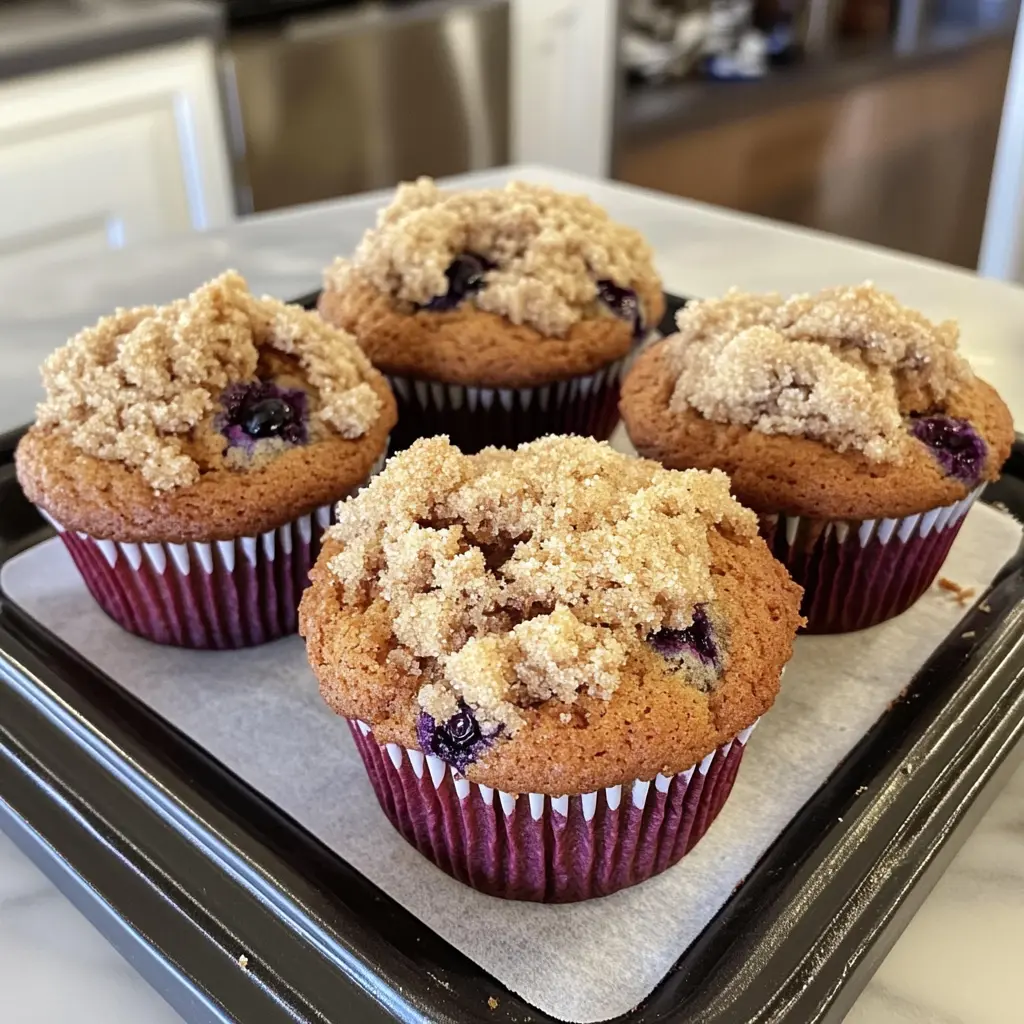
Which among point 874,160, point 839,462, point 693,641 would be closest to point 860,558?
point 839,462

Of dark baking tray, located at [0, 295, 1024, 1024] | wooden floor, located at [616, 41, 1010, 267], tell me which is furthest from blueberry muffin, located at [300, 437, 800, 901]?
wooden floor, located at [616, 41, 1010, 267]

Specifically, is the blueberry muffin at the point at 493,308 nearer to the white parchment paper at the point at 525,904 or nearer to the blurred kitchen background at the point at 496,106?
the white parchment paper at the point at 525,904

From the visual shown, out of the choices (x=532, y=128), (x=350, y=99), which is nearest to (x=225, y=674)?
(x=350, y=99)

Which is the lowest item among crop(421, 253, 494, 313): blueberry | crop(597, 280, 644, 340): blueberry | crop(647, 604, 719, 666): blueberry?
crop(647, 604, 719, 666): blueberry

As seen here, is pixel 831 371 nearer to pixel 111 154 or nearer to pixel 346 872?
pixel 346 872

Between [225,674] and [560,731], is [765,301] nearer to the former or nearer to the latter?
[560,731]

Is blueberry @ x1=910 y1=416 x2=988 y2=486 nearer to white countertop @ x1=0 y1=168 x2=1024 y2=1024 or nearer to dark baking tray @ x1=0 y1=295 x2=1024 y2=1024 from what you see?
dark baking tray @ x1=0 y1=295 x2=1024 y2=1024

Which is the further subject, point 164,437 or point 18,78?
point 18,78
